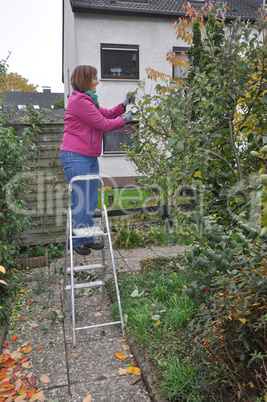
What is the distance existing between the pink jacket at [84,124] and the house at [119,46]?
28.3 feet

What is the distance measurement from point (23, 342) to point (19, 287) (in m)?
1.11

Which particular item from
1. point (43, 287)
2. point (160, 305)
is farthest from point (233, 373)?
point (43, 287)

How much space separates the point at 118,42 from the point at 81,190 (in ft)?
34.0

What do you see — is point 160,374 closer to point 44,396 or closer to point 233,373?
point 233,373

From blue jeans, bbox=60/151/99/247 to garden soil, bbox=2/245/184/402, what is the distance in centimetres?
70

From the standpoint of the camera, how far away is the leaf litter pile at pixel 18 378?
233 cm

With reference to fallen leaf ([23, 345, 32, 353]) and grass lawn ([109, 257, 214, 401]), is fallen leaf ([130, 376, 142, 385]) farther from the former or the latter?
fallen leaf ([23, 345, 32, 353])

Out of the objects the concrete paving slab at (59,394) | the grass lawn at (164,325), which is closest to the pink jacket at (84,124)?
the grass lawn at (164,325)

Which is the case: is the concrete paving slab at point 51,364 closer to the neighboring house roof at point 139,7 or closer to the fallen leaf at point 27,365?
the fallen leaf at point 27,365

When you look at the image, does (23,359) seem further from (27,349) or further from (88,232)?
(88,232)

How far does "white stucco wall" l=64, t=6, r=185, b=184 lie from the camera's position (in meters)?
12.4

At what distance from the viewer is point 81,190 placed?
401 centimetres

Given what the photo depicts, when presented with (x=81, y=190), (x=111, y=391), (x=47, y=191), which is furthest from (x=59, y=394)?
(x=47, y=191)

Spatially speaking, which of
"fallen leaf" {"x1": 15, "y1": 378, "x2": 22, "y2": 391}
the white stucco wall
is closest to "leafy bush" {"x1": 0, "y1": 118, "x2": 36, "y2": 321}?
→ "fallen leaf" {"x1": 15, "y1": 378, "x2": 22, "y2": 391}
